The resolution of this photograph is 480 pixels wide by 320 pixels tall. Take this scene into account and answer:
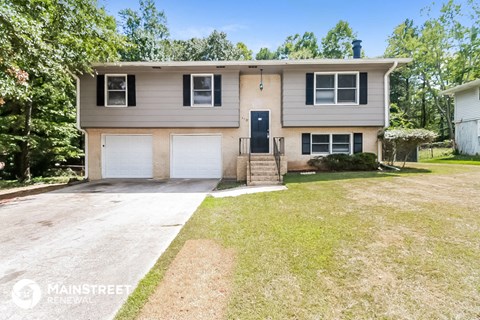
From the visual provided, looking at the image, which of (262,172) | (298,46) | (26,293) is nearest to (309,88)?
(262,172)

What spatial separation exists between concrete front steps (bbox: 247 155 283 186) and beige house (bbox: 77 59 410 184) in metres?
0.30

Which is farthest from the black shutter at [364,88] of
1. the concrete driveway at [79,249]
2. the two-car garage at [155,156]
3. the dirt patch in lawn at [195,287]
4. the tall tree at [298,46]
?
the tall tree at [298,46]

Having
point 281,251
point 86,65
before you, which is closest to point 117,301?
point 281,251

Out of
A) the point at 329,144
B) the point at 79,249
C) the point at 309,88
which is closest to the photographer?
the point at 79,249

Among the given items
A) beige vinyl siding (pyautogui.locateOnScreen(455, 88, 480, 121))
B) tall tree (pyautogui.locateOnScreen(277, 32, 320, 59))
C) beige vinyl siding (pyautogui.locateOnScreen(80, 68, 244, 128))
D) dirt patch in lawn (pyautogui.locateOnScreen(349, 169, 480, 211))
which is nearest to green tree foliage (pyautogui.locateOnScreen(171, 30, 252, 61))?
tall tree (pyautogui.locateOnScreen(277, 32, 320, 59))

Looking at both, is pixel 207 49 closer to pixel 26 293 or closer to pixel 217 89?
pixel 217 89

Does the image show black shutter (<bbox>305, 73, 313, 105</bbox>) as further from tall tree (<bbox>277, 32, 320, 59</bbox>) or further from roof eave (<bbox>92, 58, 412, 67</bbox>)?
tall tree (<bbox>277, 32, 320, 59</bbox>)

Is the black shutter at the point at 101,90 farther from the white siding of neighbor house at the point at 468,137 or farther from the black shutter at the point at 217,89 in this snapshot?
the white siding of neighbor house at the point at 468,137

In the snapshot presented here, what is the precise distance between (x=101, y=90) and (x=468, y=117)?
2213 centimetres

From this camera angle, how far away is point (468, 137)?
1733 cm

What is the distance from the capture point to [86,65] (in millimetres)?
10094

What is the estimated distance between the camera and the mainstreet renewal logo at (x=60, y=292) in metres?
2.47

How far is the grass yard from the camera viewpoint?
7.46ft

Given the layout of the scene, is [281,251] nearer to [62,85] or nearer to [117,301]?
[117,301]
